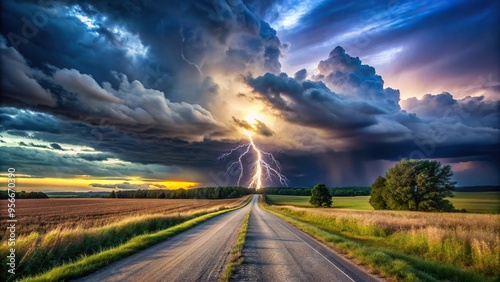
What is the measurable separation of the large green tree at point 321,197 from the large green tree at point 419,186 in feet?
68.5

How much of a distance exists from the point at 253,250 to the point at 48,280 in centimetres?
850

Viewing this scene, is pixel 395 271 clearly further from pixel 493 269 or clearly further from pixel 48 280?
pixel 48 280

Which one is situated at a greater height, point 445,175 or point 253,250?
point 445,175

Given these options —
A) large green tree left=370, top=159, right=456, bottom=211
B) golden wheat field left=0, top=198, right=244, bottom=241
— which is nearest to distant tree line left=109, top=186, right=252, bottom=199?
golden wheat field left=0, top=198, right=244, bottom=241

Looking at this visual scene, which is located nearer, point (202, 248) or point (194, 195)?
point (202, 248)

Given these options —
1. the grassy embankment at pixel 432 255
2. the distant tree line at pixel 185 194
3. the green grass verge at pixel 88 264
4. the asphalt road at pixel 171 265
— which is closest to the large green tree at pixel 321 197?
the grassy embankment at pixel 432 255

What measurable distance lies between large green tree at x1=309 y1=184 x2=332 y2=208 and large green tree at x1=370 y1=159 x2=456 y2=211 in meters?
20.9

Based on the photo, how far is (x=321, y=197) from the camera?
→ 268 ft

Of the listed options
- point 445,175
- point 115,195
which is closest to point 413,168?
point 445,175

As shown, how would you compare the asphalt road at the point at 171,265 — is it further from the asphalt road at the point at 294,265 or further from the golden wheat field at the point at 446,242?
the golden wheat field at the point at 446,242

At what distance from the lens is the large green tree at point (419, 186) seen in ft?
173

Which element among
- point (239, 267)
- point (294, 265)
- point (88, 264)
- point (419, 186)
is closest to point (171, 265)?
point (239, 267)

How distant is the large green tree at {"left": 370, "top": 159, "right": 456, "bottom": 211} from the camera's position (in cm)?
5275

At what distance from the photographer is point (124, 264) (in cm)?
1163
